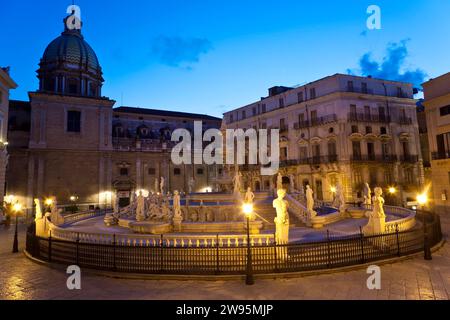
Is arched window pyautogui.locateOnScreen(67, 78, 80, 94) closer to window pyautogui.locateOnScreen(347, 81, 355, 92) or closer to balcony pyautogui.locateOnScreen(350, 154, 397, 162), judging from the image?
window pyautogui.locateOnScreen(347, 81, 355, 92)

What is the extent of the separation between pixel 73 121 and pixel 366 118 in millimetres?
37935

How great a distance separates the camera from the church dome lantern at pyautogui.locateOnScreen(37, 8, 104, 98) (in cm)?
4269

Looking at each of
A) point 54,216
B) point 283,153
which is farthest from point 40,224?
point 283,153

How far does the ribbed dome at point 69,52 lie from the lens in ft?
143

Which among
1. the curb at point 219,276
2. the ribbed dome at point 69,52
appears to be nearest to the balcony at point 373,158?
the curb at point 219,276

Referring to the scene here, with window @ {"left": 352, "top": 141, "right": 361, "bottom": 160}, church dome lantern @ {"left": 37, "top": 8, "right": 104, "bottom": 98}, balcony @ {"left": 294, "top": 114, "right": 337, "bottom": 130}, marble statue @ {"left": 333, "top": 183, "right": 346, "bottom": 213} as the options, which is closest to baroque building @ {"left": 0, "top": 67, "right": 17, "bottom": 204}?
church dome lantern @ {"left": 37, "top": 8, "right": 104, "bottom": 98}

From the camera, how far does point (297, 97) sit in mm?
38031

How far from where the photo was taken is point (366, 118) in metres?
33.5

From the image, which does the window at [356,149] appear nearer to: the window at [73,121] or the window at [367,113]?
the window at [367,113]

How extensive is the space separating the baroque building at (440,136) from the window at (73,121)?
41088 millimetres

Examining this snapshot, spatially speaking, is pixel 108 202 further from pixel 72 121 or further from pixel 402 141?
pixel 402 141

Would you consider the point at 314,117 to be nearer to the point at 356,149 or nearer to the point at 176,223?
the point at 356,149
